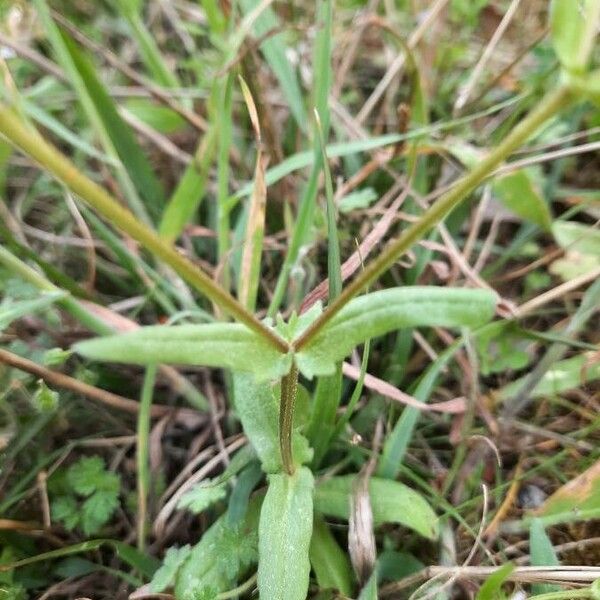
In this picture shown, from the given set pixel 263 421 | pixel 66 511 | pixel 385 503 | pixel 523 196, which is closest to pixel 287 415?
pixel 263 421

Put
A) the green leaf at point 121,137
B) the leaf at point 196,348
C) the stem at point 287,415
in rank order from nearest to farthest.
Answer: the leaf at point 196,348
the stem at point 287,415
the green leaf at point 121,137

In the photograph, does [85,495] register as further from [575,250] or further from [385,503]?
[575,250]

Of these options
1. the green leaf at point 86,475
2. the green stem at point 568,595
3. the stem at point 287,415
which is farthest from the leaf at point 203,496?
the green stem at point 568,595

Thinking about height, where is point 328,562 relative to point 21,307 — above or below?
below

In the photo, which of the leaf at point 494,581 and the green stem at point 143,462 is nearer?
the leaf at point 494,581

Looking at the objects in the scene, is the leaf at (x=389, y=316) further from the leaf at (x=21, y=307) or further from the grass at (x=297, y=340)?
the leaf at (x=21, y=307)

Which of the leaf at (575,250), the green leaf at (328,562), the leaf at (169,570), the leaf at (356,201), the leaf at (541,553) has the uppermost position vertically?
the leaf at (356,201)

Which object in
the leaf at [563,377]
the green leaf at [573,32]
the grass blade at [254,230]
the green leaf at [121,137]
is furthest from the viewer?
the green leaf at [121,137]

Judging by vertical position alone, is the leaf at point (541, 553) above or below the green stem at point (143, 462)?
below
